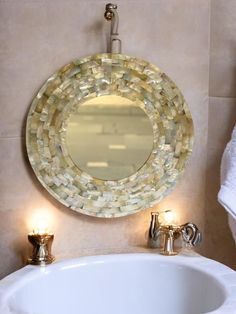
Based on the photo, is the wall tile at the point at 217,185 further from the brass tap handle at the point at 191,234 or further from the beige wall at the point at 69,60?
the brass tap handle at the point at 191,234

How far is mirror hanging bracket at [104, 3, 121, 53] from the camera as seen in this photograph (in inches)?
79.0

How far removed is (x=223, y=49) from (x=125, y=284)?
1.00 meters

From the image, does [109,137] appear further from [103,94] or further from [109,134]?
[103,94]

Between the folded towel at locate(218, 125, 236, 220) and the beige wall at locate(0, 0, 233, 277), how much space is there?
0.25 m

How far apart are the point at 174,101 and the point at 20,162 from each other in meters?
0.65

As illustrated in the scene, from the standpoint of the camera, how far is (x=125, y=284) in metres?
2.09

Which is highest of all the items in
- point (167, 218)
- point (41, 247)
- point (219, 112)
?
point (219, 112)

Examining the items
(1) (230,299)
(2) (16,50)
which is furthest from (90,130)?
(1) (230,299)

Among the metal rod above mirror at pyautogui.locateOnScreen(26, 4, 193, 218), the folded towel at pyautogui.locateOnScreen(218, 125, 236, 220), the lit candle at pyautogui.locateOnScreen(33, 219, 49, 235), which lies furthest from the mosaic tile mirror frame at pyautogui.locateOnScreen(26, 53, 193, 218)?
the folded towel at pyautogui.locateOnScreen(218, 125, 236, 220)

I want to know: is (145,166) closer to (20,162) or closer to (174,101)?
(174,101)

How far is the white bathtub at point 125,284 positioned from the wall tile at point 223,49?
2.25ft

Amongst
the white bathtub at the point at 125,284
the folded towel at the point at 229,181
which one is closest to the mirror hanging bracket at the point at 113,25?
the folded towel at the point at 229,181

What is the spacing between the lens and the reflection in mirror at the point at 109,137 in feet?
6.84

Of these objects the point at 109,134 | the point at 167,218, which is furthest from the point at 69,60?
the point at 167,218
